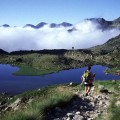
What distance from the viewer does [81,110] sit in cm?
2167

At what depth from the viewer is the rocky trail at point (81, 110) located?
62.1ft

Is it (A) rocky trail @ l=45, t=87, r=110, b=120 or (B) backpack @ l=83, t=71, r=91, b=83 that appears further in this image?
(B) backpack @ l=83, t=71, r=91, b=83

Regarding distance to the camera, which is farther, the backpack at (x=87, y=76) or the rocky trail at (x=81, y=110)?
the backpack at (x=87, y=76)

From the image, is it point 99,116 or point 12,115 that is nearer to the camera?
point 12,115

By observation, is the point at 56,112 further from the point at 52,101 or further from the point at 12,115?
the point at 12,115

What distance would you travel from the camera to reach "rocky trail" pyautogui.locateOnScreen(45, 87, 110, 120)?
62.1ft

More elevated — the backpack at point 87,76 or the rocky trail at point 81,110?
the backpack at point 87,76

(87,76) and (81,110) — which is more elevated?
(87,76)

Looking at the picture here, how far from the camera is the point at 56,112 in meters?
20.1

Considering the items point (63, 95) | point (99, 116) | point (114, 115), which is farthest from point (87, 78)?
point (114, 115)

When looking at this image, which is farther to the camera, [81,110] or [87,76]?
[87,76]

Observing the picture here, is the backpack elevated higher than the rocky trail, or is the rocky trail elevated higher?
the backpack

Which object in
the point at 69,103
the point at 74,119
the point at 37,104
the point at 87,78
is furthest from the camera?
the point at 87,78

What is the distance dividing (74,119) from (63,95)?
5963 millimetres
